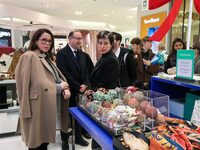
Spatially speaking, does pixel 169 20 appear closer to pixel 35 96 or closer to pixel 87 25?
pixel 35 96

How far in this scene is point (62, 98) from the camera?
2486 mm

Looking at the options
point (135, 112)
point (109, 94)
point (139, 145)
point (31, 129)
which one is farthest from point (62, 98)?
point (139, 145)

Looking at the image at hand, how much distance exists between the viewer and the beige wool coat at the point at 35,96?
79.4 inches

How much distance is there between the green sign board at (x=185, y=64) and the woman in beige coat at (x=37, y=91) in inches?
46.3

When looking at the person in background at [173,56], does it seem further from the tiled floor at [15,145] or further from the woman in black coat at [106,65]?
the tiled floor at [15,145]

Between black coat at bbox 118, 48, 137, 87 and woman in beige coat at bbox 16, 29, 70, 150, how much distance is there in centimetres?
95

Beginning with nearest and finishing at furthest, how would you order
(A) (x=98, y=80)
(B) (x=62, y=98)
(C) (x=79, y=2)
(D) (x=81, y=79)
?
(A) (x=98, y=80) → (B) (x=62, y=98) → (D) (x=81, y=79) → (C) (x=79, y=2)

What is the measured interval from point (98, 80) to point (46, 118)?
2.12ft

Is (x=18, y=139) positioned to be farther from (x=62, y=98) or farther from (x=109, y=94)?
(x=109, y=94)

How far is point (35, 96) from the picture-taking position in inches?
80.3

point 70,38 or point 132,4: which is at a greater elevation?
point 132,4

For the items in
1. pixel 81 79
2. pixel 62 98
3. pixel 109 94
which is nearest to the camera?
pixel 109 94

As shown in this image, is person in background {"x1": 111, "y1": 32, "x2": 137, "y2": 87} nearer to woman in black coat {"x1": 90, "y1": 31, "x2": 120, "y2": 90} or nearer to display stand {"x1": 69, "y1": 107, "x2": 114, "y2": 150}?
woman in black coat {"x1": 90, "y1": 31, "x2": 120, "y2": 90}

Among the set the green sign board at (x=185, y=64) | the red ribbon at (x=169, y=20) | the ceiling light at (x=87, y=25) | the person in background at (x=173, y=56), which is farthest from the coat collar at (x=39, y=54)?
the ceiling light at (x=87, y=25)
